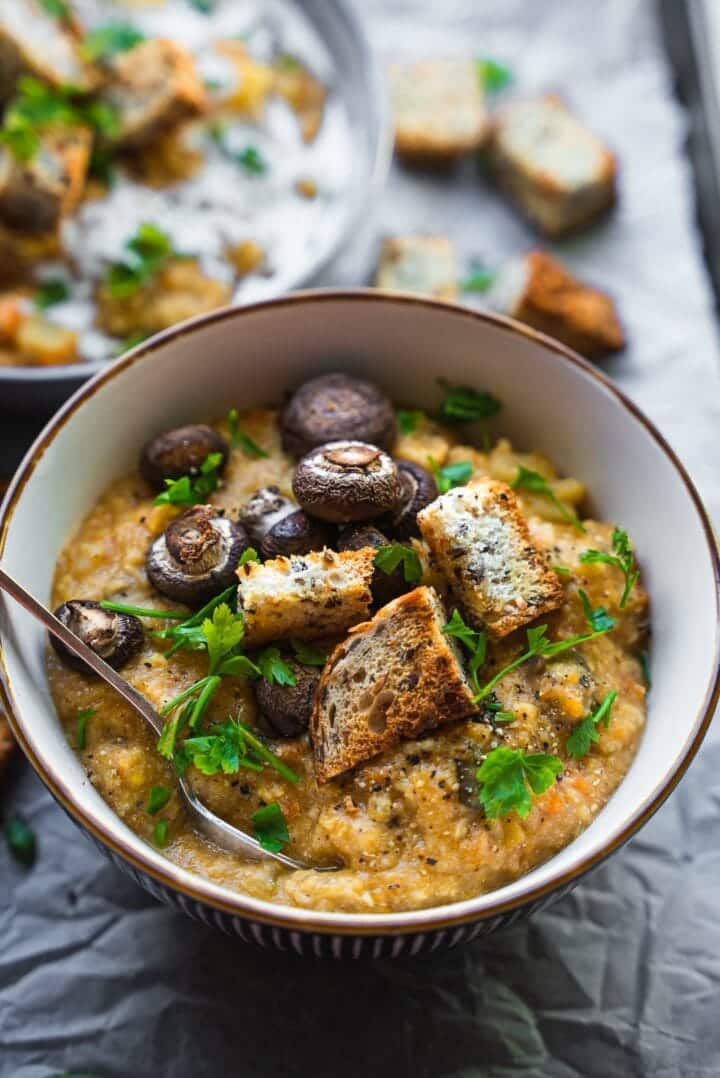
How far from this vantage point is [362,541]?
101 inches

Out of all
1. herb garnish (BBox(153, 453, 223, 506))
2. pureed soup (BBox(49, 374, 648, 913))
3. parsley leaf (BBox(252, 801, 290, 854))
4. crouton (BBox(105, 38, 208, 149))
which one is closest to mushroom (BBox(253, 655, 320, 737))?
pureed soup (BBox(49, 374, 648, 913))

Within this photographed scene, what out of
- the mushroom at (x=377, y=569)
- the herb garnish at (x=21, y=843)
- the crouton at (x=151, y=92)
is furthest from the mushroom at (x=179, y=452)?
the crouton at (x=151, y=92)

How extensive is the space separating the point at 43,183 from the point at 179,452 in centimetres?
153

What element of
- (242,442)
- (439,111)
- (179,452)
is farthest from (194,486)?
(439,111)

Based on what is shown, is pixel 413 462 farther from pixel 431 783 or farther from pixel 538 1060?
pixel 538 1060

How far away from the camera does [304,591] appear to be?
2426 millimetres

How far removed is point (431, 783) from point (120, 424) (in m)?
1.17

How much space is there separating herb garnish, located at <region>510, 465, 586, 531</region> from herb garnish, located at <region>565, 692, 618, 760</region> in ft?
1.69

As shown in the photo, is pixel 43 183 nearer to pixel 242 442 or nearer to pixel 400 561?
pixel 242 442

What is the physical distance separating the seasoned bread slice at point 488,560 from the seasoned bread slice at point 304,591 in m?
0.18

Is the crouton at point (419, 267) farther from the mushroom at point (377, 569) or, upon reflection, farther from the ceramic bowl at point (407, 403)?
the mushroom at point (377, 569)

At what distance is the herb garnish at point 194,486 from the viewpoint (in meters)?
2.72

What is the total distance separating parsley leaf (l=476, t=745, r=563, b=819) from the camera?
91.4 inches

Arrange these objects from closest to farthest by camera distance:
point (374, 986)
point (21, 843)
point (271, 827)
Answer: point (271, 827), point (374, 986), point (21, 843)
